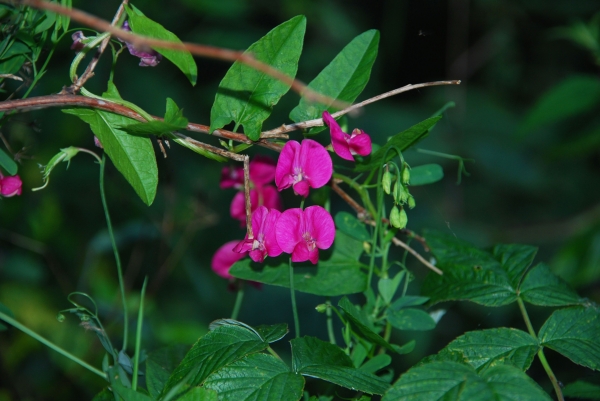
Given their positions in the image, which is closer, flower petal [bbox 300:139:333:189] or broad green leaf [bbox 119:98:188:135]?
broad green leaf [bbox 119:98:188:135]

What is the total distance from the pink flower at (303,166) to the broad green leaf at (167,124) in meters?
0.16

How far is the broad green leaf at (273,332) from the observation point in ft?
2.37

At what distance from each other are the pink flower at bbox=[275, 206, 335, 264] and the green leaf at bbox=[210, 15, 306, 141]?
0.13m

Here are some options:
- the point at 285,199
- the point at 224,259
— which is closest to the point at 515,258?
the point at 224,259

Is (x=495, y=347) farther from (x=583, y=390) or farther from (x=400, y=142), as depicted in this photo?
(x=400, y=142)

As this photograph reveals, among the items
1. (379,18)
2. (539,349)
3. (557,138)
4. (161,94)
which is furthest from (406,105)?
(539,349)

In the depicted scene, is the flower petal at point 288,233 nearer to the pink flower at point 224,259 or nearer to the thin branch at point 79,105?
the thin branch at point 79,105

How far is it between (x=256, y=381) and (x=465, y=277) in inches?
15.8

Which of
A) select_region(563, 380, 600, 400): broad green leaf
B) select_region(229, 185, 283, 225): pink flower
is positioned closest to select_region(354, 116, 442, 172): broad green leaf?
select_region(229, 185, 283, 225): pink flower

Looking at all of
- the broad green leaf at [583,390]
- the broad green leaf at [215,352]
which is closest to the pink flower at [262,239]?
the broad green leaf at [215,352]

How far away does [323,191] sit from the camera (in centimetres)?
92

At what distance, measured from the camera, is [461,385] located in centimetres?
63

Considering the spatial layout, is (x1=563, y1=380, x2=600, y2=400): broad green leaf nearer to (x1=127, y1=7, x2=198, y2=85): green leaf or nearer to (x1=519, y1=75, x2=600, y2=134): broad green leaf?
(x1=127, y1=7, x2=198, y2=85): green leaf

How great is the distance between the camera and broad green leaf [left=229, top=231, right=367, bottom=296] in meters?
0.87
